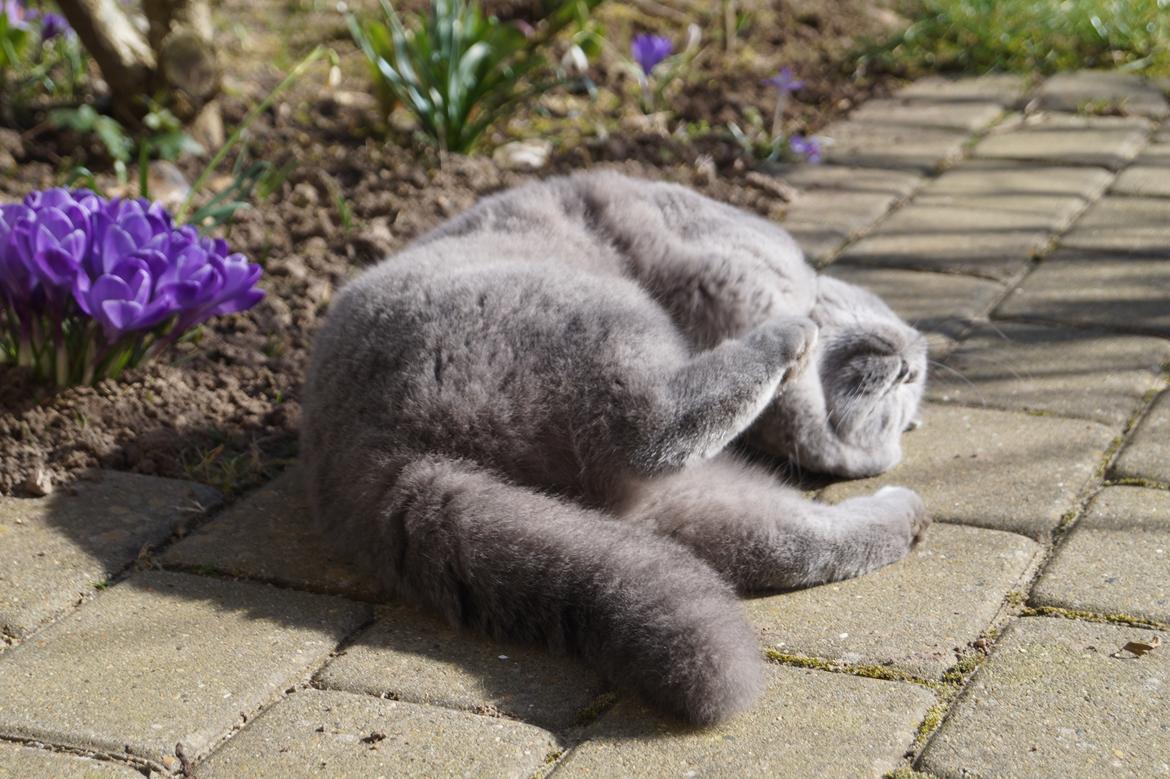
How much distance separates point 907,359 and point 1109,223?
1.58 meters

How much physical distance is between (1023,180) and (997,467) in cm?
205

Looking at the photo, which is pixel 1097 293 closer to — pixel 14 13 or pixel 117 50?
pixel 117 50

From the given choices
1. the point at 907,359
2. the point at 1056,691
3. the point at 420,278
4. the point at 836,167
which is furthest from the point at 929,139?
the point at 1056,691

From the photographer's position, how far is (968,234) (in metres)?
4.11

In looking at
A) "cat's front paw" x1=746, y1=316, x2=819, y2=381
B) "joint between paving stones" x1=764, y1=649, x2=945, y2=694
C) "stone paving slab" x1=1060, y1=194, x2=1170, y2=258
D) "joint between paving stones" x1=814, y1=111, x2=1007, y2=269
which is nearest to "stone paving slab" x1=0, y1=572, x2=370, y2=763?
"joint between paving stones" x1=764, y1=649, x2=945, y2=694

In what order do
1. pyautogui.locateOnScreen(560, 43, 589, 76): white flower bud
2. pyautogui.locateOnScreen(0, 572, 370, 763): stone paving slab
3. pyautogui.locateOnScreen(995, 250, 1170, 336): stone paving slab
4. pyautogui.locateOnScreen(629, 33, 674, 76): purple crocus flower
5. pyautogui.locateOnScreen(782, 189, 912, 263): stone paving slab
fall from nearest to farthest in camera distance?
pyautogui.locateOnScreen(0, 572, 370, 763): stone paving slab, pyautogui.locateOnScreen(995, 250, 1170, 336): stone paving slab, pyautogui.locateOnScreen(782, 189, 912, 263): stone paving slab, pyautogui.locateOnScreen(629, 33, 674, 76): purple crocus flower, pyautogui.locateOnScreen(560, 43, 589, 76): white flower bud

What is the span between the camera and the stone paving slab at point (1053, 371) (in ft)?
10.0

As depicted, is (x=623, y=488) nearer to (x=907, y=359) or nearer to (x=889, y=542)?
(x=889, y=542)

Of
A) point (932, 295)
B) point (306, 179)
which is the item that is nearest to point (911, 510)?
point (932, 295)

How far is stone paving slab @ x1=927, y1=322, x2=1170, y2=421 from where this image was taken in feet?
10.0

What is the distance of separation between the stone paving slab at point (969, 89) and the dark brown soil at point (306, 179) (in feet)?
0.61

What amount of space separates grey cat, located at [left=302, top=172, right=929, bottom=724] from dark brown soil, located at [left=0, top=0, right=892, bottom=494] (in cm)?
57

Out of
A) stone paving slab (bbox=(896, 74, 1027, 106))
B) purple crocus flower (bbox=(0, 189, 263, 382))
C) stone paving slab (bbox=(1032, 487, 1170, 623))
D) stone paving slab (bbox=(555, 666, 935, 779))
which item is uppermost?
purple crocus flower (bbox=(0, 189, 263, 382))

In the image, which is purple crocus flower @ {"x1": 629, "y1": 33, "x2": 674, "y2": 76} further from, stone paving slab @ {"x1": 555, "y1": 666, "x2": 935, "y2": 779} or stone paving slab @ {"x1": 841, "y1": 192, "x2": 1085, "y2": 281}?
stone paving slab @ {"x1": 555, "y1": 666, "x2": 935, "y2": 779}
